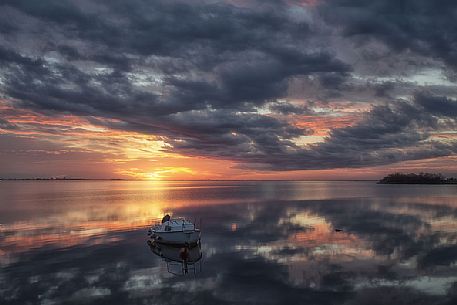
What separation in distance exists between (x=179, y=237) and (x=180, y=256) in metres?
4.78

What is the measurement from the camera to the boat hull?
140 ft

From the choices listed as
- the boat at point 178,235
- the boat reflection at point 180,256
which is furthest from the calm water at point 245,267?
the boat at point 178,235

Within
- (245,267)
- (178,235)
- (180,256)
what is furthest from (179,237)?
(245,267)

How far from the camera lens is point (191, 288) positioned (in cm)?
2683

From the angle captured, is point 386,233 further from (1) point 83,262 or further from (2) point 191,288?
(1) point 83,262

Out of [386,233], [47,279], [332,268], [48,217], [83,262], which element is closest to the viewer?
[47,279]

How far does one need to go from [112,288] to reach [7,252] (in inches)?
726

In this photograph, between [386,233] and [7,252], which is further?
[386,233]

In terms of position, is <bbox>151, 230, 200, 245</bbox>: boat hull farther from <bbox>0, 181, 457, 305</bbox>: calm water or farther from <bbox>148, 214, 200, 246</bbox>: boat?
<bbox>0, 181, 457, 305</bbox>: calm water

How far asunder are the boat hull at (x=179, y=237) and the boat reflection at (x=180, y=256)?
0.46 metres

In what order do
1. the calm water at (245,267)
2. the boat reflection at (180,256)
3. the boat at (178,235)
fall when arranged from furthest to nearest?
1. the boat at (178,235)
2. the boat reflection at (180,256)
3. the calm water at (245,267)

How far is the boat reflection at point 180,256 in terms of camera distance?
32753 mm

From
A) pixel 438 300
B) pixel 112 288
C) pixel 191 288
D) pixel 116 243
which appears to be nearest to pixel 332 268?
pixel 438 300

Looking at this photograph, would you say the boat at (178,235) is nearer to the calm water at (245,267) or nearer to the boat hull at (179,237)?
the boat hull at (179,237)
